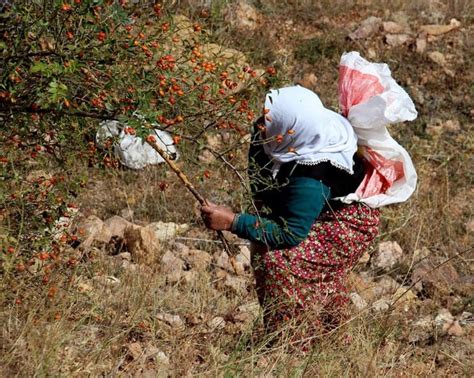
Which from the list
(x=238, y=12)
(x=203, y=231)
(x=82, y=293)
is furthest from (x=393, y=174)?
(x=238, y=12)

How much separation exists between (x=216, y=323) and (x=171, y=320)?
0.21 m

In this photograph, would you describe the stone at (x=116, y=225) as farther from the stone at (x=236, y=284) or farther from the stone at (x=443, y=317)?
the stone at (x=443, y=317)

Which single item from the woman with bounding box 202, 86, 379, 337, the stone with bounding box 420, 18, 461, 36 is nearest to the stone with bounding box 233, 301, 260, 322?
the woman with bounding box 202, 86, 379, 337

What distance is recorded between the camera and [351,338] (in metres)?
3.68

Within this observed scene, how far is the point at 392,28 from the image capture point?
807 cm

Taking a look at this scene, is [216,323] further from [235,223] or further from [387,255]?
[387,255]

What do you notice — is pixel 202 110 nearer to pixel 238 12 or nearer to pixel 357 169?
pixel 357 169

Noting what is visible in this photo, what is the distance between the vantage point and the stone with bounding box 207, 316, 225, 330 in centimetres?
394

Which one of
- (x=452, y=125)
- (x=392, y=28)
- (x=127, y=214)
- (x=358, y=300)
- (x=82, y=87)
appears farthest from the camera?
(x=392, y=28)

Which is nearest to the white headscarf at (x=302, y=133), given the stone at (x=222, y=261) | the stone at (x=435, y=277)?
the stone at (x=222, y=261)

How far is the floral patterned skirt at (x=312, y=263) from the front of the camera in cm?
374

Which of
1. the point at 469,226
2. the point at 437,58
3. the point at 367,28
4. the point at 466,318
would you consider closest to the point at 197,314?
the point at 466,318

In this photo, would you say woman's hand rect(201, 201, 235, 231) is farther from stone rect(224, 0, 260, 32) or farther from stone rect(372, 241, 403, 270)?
stone rect(224, 0, 260, 32)

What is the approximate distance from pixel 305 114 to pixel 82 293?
44.2 inches
